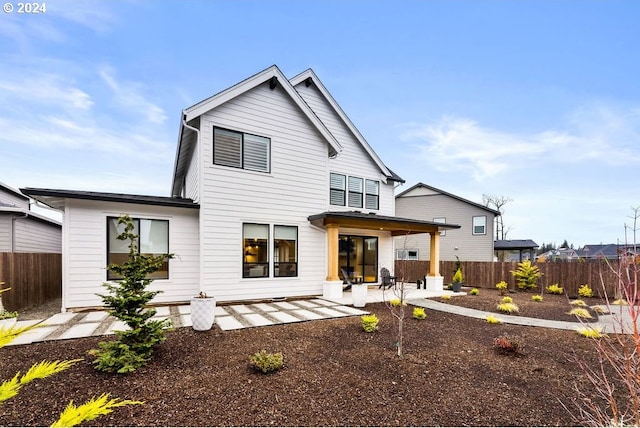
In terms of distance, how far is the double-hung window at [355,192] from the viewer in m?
13.0

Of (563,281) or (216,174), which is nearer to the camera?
(216,174)

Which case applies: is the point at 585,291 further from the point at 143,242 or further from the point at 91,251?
the point at 91,251

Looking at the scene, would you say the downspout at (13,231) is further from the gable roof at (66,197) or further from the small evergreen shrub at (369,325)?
the small evergreen shrub at (369,325)

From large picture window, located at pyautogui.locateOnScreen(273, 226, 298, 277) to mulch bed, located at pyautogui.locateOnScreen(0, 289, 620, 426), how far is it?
4055mm

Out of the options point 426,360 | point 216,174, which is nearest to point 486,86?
point 216,174

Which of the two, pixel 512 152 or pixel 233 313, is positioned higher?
pixel 512 152

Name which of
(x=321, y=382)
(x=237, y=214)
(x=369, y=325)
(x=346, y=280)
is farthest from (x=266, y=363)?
(x=346, y=280)

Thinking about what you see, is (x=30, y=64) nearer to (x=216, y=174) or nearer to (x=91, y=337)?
(x=216, y=174)

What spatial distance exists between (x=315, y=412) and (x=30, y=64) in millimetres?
13505

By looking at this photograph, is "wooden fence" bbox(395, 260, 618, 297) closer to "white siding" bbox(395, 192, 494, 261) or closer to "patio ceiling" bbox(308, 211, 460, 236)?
"patio ceiling" bbox(308, 211, 460, 236)

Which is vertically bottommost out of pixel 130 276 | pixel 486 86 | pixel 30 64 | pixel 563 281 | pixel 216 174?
pixel 563 281

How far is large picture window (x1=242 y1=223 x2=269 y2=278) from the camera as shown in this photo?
9.43m

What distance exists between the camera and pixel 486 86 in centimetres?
1418

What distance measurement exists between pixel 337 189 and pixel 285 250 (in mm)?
3947
